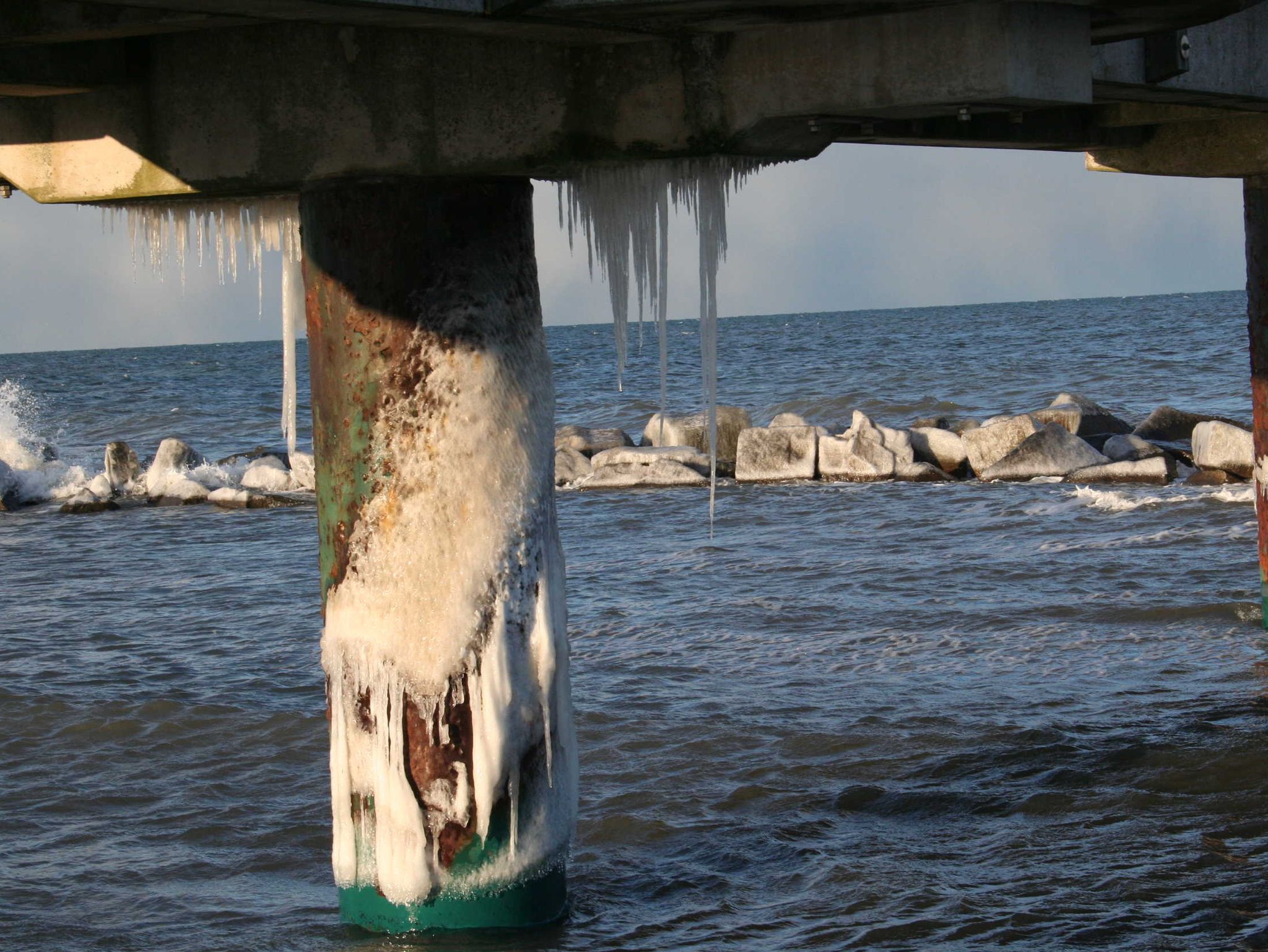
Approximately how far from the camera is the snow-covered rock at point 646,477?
64.2 ft

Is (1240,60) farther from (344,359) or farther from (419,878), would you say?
(419,878)

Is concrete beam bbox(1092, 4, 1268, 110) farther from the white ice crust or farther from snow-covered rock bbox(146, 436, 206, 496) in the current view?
snow-covered rock bbox(146, 436, 206, 496)

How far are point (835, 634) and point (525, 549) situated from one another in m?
5.84

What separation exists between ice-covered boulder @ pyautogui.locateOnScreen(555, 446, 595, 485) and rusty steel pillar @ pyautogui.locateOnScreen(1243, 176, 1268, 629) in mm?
11225

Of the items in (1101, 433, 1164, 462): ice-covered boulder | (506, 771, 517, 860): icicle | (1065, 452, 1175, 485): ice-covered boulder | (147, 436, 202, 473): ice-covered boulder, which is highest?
(147, 436, 202, 473): ice-covered boulder

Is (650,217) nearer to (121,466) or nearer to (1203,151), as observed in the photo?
(1203,151)

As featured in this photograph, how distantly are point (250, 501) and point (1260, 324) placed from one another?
534 inches

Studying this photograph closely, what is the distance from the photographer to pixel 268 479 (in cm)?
2062

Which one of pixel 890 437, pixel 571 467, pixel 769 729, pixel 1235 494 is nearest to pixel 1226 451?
pixel 1235 494

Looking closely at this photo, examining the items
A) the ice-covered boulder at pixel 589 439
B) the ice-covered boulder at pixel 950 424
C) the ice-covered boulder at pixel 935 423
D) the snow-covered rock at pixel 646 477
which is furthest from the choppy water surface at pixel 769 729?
the ice-covered boulder at pixel 935 423

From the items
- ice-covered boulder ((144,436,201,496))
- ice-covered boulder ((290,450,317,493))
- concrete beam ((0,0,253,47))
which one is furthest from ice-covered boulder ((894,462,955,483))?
concrete beam ((0,0,253,47))

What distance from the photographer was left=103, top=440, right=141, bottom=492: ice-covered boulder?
71.3ft

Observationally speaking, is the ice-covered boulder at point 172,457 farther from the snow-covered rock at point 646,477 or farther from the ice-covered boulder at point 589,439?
the snow-covered rock at point 646,477

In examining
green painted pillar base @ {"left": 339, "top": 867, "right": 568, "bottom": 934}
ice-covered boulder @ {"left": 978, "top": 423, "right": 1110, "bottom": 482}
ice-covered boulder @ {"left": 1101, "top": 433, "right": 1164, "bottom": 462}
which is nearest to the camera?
green painted pillar base @ {"left": 339, "top": 867, "right": 568, "bottom": 934}
